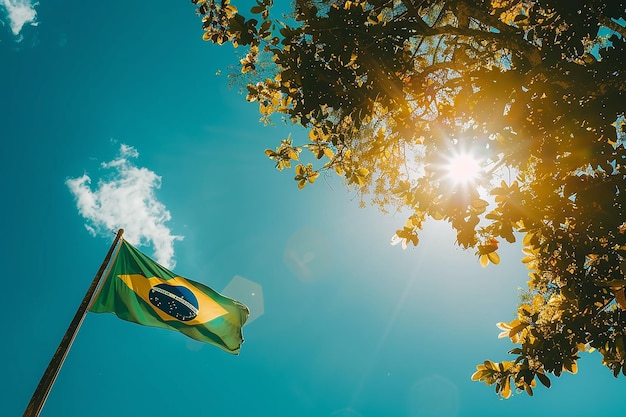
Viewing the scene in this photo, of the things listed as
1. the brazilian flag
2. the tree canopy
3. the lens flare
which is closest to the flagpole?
the brazilian flag

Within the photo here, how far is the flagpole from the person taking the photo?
3.98 metres

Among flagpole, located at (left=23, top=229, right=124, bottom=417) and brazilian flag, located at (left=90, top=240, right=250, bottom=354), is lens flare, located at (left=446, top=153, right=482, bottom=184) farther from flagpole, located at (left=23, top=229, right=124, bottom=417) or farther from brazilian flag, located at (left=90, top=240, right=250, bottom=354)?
flagpole, located at (left=23, top=229, right=124, bottom=417)

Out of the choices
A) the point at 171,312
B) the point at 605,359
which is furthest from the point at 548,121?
the point at 171,312

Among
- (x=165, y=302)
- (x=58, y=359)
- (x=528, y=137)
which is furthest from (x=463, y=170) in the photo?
(x=58, y=359)

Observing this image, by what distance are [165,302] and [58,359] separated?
6.89 ft

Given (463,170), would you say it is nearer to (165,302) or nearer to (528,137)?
(528,137)

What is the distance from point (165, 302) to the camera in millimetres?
6391

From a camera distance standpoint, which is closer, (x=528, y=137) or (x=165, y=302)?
(x=528, y=137)

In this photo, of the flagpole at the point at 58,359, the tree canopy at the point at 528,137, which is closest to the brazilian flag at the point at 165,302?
the flagpole at the point at 58,359

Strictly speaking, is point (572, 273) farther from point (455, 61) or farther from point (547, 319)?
point (455, 61)

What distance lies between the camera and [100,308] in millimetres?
5559

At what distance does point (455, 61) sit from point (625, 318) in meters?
4.52

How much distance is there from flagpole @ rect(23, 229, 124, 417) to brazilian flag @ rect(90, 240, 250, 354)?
41cm

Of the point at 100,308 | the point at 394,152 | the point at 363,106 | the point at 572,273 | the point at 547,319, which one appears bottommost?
the point at 100,308
